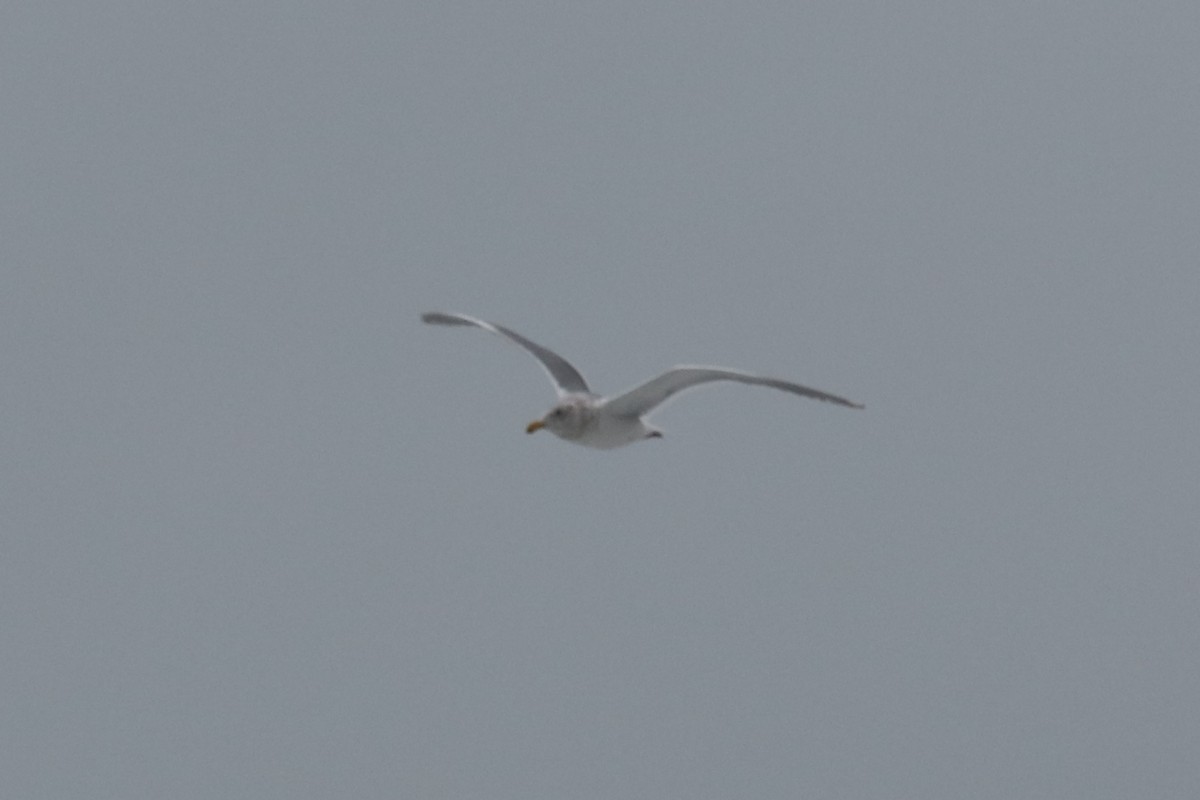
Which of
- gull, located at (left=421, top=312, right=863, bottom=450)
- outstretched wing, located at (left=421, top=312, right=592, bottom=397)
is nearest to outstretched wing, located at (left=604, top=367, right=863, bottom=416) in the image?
gull, located at (left=421, top=312, right=863, bottom=450)

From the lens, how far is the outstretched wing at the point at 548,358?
34312 millimetres

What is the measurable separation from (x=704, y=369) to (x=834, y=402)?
1.67 meters

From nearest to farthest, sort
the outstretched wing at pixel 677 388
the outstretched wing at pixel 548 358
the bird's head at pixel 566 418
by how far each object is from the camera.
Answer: the outstretched wing at pixel 677 388 < the bird's head at pixel 566 418 < the outstretched wing at pixel 548 358

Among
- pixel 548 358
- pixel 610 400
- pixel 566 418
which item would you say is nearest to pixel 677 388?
pixel 610 400

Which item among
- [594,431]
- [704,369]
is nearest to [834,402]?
[704,369]

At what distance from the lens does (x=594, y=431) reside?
108 feet

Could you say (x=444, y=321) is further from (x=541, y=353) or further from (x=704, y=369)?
(x=704, y=369)

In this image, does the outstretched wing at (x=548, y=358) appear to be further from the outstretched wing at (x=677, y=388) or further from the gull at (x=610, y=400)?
the outstretched wing at (x=677, y=388)

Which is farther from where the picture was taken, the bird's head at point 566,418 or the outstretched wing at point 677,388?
the bird's head at point 566,418

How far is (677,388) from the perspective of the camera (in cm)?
3150

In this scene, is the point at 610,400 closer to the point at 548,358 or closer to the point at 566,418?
the point at 566,418

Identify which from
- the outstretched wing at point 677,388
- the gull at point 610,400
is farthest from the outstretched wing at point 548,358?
the outstretched wing at point 677,388

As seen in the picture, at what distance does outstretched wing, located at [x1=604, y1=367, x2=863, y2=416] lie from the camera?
3050 cm

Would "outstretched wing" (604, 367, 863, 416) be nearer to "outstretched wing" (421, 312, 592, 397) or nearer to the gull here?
the gull
